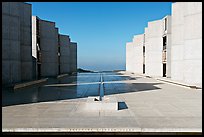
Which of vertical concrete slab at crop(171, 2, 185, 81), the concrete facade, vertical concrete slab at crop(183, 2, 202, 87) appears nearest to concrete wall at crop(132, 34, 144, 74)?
the concrete facade

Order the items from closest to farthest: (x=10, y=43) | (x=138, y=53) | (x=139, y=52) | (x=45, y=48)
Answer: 1. (x=10, y=43)
2. (x=45, y=48)
3. (x=139, y=52)
4. (x=138, y=53)

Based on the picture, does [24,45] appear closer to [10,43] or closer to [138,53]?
[10,43]

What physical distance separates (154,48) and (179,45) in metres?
9.40

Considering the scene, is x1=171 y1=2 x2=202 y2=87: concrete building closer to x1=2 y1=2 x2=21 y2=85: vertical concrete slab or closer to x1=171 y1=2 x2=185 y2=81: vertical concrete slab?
x1=171 y1=2 x2=185 y2=81: vertical concrete slab

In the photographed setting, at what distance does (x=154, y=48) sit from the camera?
3127 cm

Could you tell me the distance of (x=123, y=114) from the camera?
22.7 feet

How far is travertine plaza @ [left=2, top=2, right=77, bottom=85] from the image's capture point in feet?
51.5

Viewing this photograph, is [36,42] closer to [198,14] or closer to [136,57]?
[198,14]

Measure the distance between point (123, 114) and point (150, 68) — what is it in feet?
87.7

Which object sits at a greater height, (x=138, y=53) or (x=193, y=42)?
(x=138, y=53)

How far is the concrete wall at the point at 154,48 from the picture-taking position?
30438mm

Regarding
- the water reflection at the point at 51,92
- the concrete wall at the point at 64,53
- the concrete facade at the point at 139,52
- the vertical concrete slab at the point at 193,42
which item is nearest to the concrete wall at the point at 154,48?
the concrete facade at the point at 139,52

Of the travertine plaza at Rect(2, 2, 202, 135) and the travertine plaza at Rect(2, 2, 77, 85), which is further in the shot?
the travertine plaza at Rect(2, 2, 77, 85)

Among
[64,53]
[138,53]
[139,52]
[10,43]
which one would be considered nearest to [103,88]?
[10,43]
